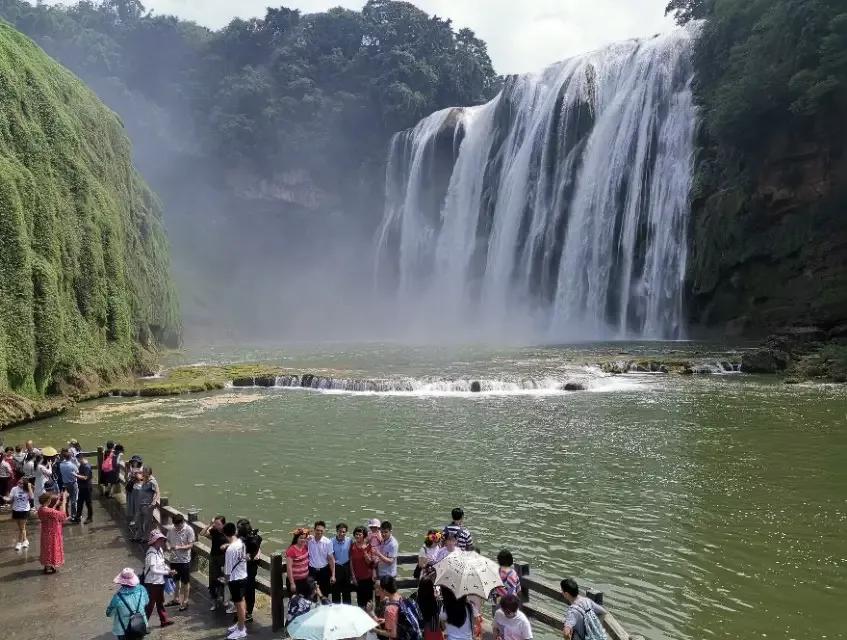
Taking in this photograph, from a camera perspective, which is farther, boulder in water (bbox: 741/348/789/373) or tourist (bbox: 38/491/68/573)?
boulder in water (bbox: 741/348/789/373)

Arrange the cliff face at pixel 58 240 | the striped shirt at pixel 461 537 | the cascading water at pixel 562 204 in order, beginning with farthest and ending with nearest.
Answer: the cascading water at pixel 562 204 < the cliff face at pixel 58 240 < the striped shirt at pixel 461 537

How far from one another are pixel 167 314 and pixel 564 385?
33572mm

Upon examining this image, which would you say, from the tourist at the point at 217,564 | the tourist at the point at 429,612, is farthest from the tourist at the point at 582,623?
the tourist at the point at 217,564

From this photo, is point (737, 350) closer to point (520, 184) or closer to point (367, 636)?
point (520, 184)

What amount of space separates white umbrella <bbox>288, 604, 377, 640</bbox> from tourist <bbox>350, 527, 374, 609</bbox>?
2344 mm

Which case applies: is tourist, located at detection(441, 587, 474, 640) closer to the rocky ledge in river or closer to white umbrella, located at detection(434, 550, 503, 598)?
white umbrella, located at detection(434, 550, 503, 598)

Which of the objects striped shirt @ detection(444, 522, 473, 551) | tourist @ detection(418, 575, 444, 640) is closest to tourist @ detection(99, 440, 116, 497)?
striped shirt @ detection(444, 522, 473, 551)

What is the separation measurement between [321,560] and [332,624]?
8.65 ft

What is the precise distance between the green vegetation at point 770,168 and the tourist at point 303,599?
36169 millimetres

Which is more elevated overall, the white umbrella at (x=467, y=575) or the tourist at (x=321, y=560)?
the white umbrella at (x=467, y=575)

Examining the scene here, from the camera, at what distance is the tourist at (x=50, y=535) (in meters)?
11.3

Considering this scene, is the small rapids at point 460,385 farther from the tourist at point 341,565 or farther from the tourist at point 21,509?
the tourist at point 341,565

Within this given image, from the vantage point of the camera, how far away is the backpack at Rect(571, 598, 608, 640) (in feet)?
22.0

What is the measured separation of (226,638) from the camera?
9008 mm
